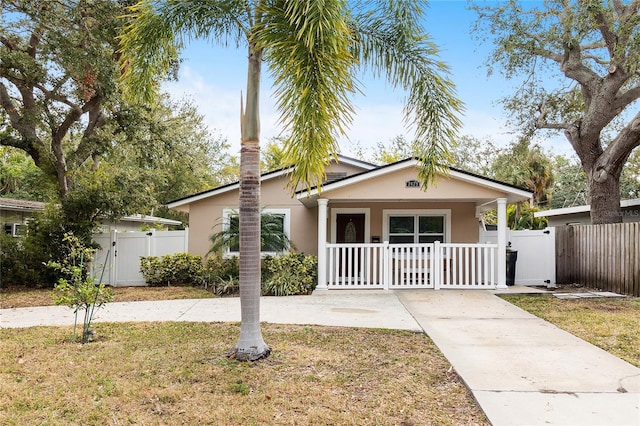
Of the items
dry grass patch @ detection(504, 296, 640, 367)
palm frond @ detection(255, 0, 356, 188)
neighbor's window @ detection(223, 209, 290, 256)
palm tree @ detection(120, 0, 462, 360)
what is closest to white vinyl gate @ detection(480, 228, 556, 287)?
dry grass patch @ detection(504, 296, 640, 367)

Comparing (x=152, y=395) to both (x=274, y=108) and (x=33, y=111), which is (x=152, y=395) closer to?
(x=274, y=108)

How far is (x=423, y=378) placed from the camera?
15.5 ft

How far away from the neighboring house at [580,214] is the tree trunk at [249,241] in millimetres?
14099

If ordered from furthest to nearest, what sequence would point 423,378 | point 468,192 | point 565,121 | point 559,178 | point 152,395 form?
point 559,178
point 565,121
point 468,192
point 423,378
point 152,395

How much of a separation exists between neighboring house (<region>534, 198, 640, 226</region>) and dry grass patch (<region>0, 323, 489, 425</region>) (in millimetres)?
12299

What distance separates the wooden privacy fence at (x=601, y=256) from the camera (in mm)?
10227

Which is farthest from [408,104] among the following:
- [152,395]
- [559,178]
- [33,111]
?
[559,178]

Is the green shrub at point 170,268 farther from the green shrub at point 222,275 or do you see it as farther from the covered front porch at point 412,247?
the covered front porch at point 412,247

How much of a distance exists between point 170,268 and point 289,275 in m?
4.05

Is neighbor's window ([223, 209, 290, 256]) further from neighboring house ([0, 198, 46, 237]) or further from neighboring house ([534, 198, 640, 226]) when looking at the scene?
neighboring house ([534, 198, 640, 226])

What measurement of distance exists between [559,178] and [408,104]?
1357 inches

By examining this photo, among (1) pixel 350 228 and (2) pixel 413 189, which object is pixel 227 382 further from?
(1) pixel 350 228

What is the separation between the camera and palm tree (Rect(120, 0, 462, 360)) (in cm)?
469

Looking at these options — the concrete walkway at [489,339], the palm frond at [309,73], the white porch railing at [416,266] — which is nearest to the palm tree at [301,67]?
the palm frond at [309,73]
